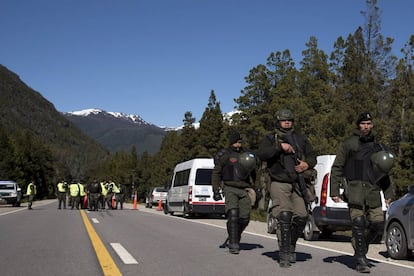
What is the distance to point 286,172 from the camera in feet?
24.0

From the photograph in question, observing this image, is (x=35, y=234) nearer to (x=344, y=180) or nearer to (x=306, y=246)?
(x=306, y=246)

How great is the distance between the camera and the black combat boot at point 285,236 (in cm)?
716

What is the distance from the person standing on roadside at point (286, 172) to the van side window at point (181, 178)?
48.7 ft

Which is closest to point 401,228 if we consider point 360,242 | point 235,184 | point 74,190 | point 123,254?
point 360,242

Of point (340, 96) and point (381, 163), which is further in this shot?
point (340, 96)

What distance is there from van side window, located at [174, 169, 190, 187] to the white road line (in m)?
12.3

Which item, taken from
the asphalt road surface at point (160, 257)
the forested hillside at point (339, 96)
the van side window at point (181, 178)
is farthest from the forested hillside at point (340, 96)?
the asphalt road surface at point (160, 257)

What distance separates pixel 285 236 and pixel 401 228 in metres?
2.98

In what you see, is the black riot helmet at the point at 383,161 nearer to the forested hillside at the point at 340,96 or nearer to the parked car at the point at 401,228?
the parked car at the point at 401,228

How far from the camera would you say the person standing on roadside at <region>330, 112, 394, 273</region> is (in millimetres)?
6922

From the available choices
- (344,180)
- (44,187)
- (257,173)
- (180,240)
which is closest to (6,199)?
(180,240)

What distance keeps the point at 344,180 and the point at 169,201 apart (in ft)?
→ 61.4

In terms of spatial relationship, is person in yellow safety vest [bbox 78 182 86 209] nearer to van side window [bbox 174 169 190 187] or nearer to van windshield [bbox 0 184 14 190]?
van windshield [bbox 0 184 14 190]

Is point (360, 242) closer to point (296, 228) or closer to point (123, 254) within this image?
point (296, 228)
